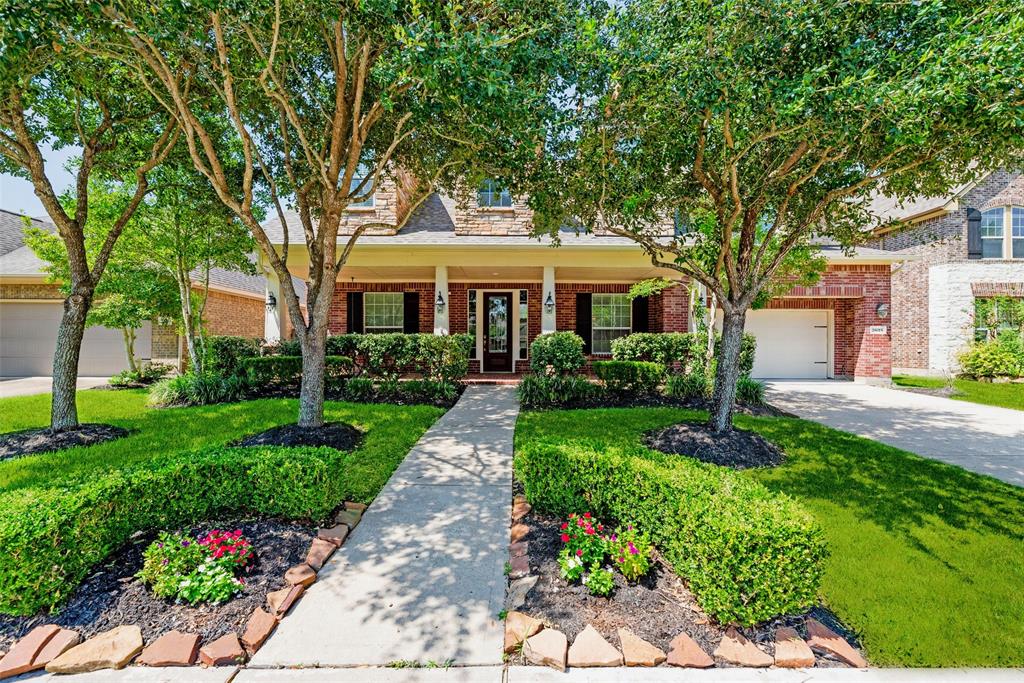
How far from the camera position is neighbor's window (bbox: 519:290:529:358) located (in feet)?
42.5

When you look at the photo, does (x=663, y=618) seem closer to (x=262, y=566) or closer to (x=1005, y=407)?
(x=262, y=566)

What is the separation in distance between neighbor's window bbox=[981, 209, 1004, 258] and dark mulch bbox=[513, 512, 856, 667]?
58.6 ft

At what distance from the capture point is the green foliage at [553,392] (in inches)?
325

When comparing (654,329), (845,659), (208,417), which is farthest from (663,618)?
(654,329)

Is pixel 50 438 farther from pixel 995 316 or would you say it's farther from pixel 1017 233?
pixel 1017 233

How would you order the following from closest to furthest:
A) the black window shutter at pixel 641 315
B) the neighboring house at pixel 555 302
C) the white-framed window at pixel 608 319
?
the neighboring house at pixel 555 302 < the black window shutter at pixel 641 315 < the white-framed window at pixel 608 319

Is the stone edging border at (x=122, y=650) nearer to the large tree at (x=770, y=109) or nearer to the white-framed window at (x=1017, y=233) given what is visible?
the large tree at (x=770, y=109)

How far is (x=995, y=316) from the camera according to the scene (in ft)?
43.4

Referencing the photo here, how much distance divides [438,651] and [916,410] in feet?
34.6

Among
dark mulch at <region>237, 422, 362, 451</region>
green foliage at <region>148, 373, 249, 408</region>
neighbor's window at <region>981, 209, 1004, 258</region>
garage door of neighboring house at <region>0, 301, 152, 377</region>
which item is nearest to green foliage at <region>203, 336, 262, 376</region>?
green foliage at <region>148, 373, 249, 408</region>

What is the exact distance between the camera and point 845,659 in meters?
2.20

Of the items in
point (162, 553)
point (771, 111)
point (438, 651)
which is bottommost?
point (438, 651)

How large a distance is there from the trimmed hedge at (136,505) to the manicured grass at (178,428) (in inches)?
21.1

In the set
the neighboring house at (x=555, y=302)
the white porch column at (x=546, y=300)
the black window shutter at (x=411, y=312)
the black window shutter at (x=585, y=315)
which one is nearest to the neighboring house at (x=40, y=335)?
the neighboring house at (x=555, y=302)
